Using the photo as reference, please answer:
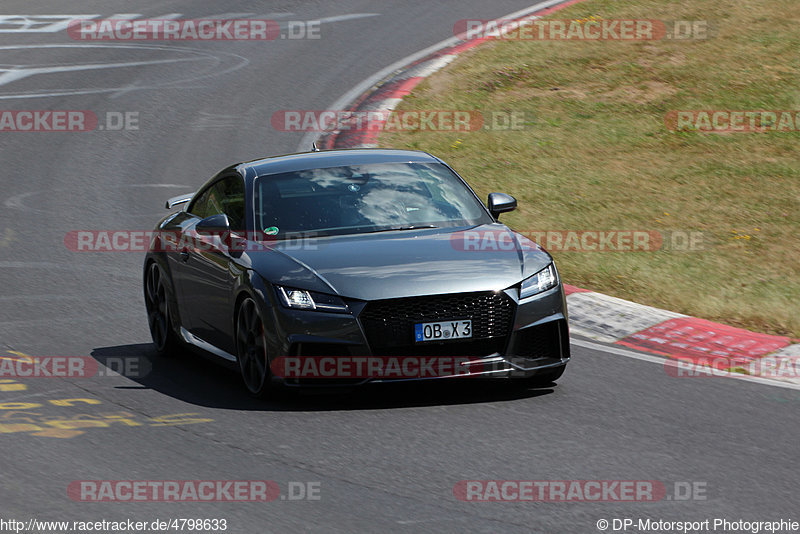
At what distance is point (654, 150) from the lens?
56.1 feet

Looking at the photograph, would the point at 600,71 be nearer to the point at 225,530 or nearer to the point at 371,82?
the point at 371,82

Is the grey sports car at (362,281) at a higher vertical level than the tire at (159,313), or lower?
higher

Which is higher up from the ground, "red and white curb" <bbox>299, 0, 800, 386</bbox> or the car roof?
the car roof

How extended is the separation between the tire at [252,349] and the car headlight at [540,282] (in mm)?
1689

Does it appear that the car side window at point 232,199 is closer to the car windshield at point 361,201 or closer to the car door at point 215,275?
the car door at point 215,275

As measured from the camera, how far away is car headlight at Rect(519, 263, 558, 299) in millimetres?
8242

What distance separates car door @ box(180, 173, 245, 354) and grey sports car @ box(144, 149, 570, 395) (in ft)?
0.06

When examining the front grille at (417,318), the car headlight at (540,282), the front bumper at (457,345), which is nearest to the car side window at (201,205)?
the front bumper at (457,345)

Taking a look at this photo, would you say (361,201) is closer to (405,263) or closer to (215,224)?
(215,224)

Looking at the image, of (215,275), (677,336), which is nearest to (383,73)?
(677,336)

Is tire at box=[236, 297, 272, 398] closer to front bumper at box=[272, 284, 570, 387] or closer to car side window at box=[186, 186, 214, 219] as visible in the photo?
front bumper at box=[272, 284, 570, 387]

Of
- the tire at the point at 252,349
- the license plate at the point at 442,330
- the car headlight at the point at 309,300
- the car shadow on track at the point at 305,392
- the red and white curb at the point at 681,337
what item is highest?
the car headlight at the point at 309,300

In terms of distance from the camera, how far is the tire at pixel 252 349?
328 inches

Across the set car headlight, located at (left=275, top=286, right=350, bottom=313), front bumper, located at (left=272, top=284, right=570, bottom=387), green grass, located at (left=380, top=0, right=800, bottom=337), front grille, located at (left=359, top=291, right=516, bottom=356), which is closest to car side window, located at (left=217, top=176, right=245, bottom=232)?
car headlight, located at (left=275, top=286, right=350, bottom=313)
